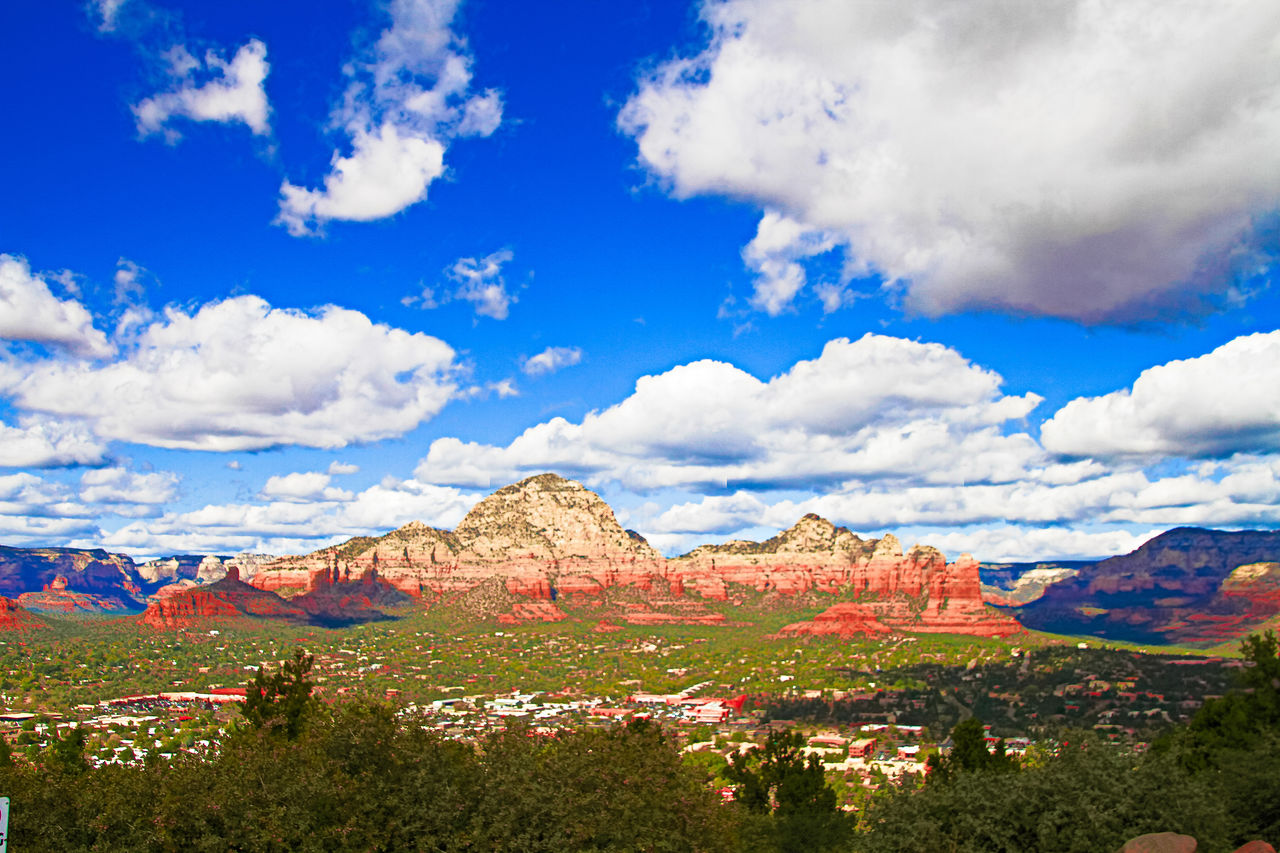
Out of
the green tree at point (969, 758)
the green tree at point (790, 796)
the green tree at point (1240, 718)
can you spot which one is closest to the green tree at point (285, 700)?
the green tree at point (790, 796)

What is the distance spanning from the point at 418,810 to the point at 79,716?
313 feet

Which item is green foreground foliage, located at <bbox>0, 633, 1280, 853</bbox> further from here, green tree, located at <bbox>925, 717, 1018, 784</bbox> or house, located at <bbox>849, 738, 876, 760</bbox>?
house, located at <bbox>849, 738, 876, 760</bbox>

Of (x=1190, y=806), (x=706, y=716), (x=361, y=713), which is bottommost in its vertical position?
(x=706, y=716)

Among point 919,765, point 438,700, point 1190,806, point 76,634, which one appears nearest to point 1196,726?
point 1190,806

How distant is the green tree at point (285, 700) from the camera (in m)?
48.9

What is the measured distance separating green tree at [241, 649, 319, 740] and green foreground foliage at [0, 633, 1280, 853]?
11.6m

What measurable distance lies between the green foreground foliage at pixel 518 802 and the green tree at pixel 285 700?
11.6m

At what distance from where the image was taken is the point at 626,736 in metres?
38.5

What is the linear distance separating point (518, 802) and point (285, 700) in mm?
27906

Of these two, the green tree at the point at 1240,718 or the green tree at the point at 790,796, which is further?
the green tree at the point at 1240,718

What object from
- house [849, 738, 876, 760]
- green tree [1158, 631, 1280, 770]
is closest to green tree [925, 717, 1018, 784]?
green tree [1158, 631, 1280, 770]

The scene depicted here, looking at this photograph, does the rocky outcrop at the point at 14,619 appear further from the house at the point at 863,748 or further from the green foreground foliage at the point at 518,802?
the green foreground foliage at the point at 518,802

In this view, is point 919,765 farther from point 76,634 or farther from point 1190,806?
point 76,634

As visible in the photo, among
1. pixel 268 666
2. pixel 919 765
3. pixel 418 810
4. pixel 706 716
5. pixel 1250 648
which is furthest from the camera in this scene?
pixel 268 666
